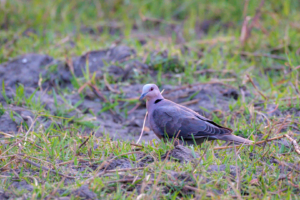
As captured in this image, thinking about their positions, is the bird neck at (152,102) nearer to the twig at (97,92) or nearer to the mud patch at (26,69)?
the twig at (97,92)

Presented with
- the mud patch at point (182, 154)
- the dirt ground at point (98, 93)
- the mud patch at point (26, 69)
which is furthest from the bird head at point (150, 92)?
the mud patch at point (26, 69)

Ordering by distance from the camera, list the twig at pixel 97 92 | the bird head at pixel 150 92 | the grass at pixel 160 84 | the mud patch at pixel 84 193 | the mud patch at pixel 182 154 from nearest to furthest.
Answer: the mud patch at pixel 84 193, the grass at pixel 160 84, the mud patch at pixel 182 154, the bird head at pixel 150 92, the twig at pixel 97 92

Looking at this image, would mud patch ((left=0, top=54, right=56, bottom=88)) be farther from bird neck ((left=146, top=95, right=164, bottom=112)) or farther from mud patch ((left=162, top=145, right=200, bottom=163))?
mud patch ((left=162, top=145, right=200, bottom=163))

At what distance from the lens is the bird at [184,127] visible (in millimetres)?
3623

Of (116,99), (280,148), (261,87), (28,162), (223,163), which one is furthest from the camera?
(261,87)

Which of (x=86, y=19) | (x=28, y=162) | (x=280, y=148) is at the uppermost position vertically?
(x=86, y=19)

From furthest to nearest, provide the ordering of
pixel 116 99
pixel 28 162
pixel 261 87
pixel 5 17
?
pixel 5 17
pixel 261 87
pixel 116 99
pixel 28 162

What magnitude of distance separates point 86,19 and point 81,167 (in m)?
5.44

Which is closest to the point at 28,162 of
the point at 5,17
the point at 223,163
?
the point at 223,163

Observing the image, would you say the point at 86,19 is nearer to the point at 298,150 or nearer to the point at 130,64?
the point at 130,64

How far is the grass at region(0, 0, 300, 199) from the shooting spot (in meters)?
2.79

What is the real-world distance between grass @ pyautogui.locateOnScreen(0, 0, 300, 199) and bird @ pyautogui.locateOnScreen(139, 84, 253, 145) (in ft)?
0.44

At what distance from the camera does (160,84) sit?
5.41 meters

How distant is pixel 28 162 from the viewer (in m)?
2.99
